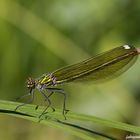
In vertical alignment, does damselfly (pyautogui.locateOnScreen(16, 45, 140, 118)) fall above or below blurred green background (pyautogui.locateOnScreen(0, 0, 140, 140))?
below

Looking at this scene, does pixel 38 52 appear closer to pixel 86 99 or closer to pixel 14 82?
pixel 14 82

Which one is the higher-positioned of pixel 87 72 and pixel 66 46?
pixel 66 46

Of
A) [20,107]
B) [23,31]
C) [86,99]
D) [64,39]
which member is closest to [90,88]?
[86,99]

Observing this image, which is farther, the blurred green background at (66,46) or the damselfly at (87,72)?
the blurred green background at (66,46)

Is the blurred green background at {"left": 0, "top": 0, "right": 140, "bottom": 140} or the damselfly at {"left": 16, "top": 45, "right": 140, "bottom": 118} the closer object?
the damselfly at {"left": 16, "top": 45, "right": 140, "bottom": 118}

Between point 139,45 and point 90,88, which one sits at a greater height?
point 139,45

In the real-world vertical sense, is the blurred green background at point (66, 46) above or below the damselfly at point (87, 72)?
above

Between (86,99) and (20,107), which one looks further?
(86,99)

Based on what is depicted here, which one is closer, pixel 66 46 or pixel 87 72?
pixel 87 72
